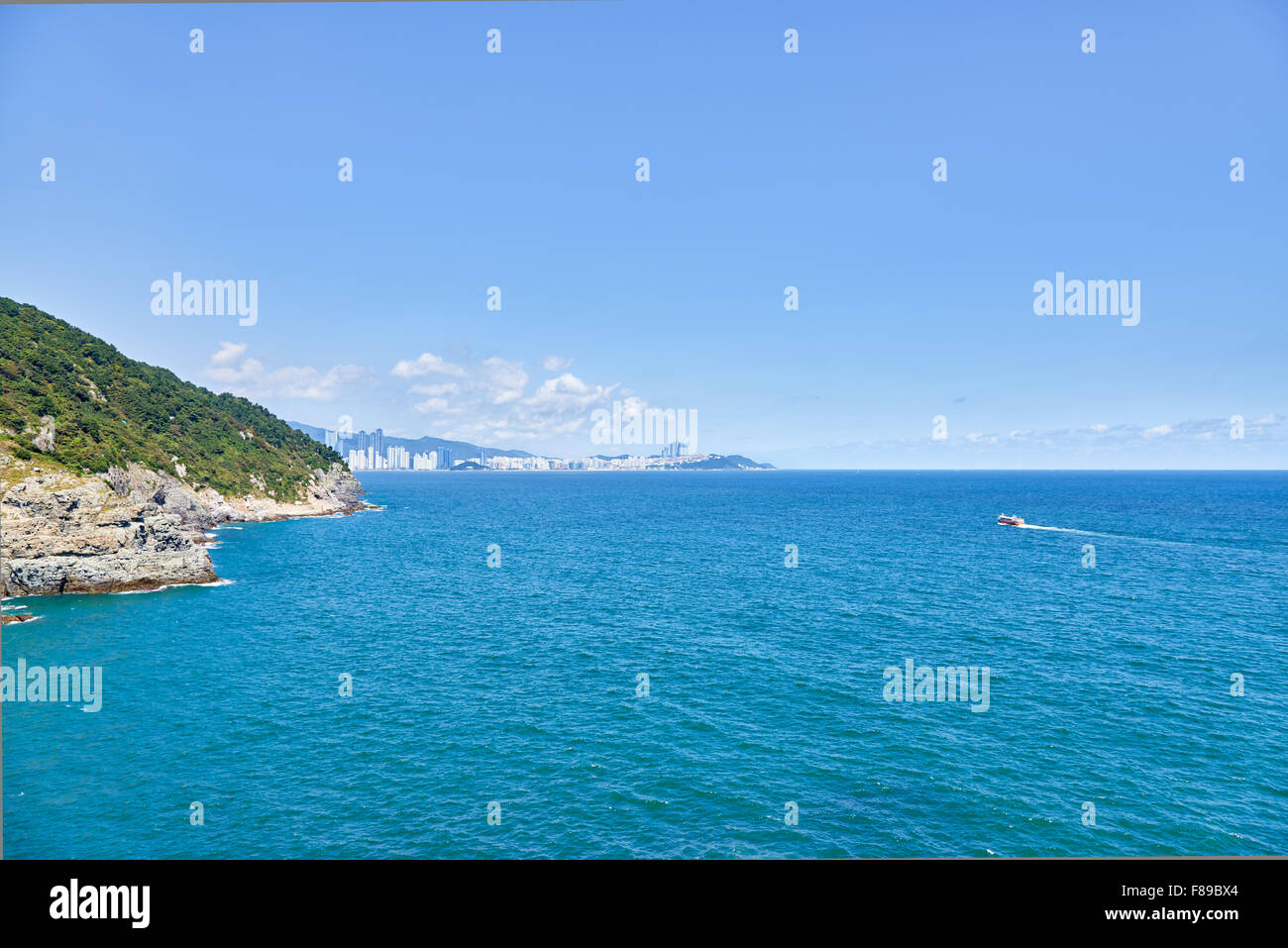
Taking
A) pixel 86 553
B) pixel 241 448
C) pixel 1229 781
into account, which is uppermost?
pixel 241 448

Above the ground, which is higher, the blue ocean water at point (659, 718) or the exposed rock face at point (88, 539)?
the exposed rock face at point (88, 539)

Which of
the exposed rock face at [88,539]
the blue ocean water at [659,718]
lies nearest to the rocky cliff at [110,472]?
the exposed rock face at [88,539]

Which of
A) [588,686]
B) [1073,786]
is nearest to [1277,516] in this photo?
[1073,786]

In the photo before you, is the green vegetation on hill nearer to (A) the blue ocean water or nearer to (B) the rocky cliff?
(B) the rocky cliff

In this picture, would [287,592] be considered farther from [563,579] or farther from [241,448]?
[241,448]

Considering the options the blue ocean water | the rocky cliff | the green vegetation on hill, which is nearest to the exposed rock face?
the rocky cliff

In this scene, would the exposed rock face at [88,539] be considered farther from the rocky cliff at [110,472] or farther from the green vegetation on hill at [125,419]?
the green vegetation on hill at [125,419]
